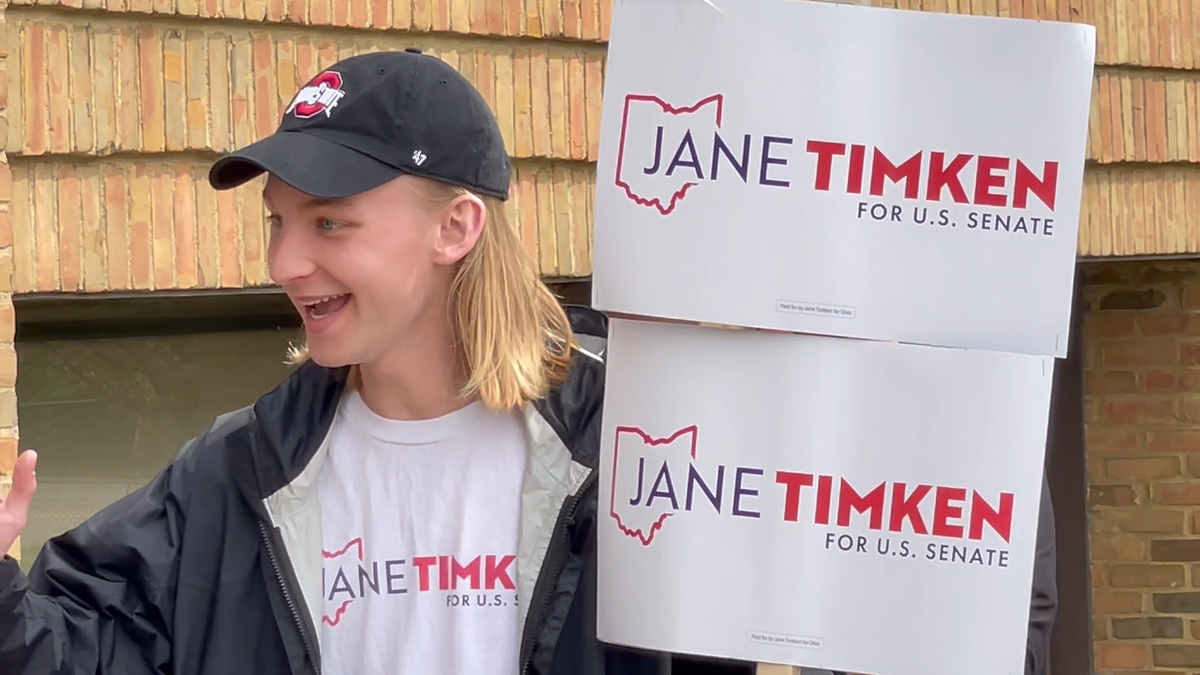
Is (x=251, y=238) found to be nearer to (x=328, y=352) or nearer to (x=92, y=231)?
(x=92, y=231)

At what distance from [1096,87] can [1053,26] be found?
8.58 feet

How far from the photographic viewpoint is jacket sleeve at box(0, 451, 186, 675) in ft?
5.17

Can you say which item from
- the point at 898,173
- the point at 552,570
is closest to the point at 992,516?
the point at 898,173

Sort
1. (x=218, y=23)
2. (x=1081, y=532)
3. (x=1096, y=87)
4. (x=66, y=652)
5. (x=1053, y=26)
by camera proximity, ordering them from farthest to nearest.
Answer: (x=1081, y=532) < (x=1096, y=87) < (x=218, y=23) < (x=66, y=652) < (x=1053, y=26)

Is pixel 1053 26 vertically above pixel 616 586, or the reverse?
pixel 1053 26

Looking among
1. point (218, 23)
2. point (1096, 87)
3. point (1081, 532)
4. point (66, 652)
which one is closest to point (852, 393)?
point (66, 652)

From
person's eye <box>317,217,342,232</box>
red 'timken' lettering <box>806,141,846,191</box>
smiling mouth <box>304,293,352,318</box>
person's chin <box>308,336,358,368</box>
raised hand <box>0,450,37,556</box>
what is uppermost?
red 'timken' lettering <box>806,141,846,191</box>

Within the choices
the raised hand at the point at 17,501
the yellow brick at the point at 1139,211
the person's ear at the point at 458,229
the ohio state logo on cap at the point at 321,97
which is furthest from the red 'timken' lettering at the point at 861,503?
the yellow brick at the point at 1139,211

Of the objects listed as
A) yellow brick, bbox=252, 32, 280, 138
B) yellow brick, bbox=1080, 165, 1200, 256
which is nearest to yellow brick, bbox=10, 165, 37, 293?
yellow brick, bbox=252, 32, 280, 138

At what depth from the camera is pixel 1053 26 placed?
1.44m

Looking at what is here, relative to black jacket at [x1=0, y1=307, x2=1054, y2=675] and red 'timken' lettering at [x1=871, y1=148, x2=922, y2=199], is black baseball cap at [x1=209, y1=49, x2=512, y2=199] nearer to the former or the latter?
black jacket at [x1=0, y1=307, x2=1054, y2=675]

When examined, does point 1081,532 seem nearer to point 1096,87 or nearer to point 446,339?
point 1096,87

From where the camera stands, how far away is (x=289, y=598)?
1598mm

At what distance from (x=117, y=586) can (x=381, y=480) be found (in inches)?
13.3
